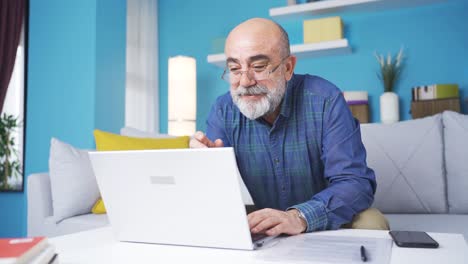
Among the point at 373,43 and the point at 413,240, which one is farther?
the point at 373,43

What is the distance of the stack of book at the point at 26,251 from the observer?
1.58 ft

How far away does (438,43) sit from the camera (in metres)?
2.90

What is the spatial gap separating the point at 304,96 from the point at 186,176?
0.73 m

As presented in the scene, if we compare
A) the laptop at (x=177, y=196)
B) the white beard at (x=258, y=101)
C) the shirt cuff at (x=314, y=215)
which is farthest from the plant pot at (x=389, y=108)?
the laptop at (x=177, y=196)

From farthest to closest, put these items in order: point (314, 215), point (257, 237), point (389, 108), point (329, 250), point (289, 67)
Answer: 1. point (389, 108)
2. point (289, 67)
3. point (314, 215)
4. point (257, 237)
5. point (329, 250)

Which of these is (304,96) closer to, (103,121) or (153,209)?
(153,209)

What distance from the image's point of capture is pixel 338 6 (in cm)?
291

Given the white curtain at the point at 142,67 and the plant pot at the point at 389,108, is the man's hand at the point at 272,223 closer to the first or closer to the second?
the plant pot at the point at 389,108

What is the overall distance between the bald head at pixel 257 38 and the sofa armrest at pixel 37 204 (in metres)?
1.29

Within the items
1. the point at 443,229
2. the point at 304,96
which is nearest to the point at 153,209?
the point at 304,96

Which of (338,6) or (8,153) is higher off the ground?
(338,6)

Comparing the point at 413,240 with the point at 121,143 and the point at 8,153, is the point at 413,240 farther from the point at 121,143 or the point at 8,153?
the point at 8,153

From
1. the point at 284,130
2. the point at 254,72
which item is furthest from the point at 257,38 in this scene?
the point at 284,130

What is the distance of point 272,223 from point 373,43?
102 inches
